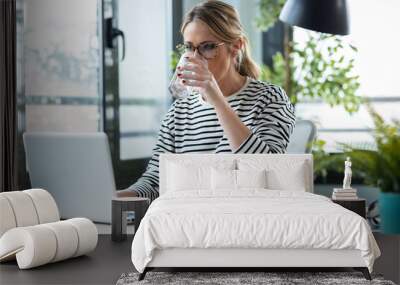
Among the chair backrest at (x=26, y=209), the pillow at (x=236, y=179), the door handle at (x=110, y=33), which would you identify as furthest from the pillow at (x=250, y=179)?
the door handle at (x=110, y=33)

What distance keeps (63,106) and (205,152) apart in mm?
1799

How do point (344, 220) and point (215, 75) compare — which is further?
point (215, 75)

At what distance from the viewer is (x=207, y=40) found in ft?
13.5

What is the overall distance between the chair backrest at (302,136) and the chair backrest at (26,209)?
154 centimetres

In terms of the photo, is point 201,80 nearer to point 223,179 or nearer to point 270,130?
point 270,130

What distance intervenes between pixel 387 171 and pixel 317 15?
11.1 ft

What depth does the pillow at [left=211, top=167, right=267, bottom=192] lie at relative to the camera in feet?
14.1

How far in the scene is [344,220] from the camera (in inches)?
135

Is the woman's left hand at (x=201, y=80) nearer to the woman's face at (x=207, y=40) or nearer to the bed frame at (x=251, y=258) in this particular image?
the woman's face at (x=207, y=40)

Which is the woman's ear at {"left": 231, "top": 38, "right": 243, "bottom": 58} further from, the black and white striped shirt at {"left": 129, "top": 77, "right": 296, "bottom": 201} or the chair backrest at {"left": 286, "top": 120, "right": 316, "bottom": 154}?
the chair backrest at {"left": 286, "top": 120, "right": 316, "bottom": 154}

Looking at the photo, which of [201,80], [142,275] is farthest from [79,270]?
[201,80]

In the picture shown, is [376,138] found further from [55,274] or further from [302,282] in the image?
[55,274]

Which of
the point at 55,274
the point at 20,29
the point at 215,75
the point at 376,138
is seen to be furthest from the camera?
the point at 20,29

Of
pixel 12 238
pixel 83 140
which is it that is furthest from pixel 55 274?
pixel 83 140
